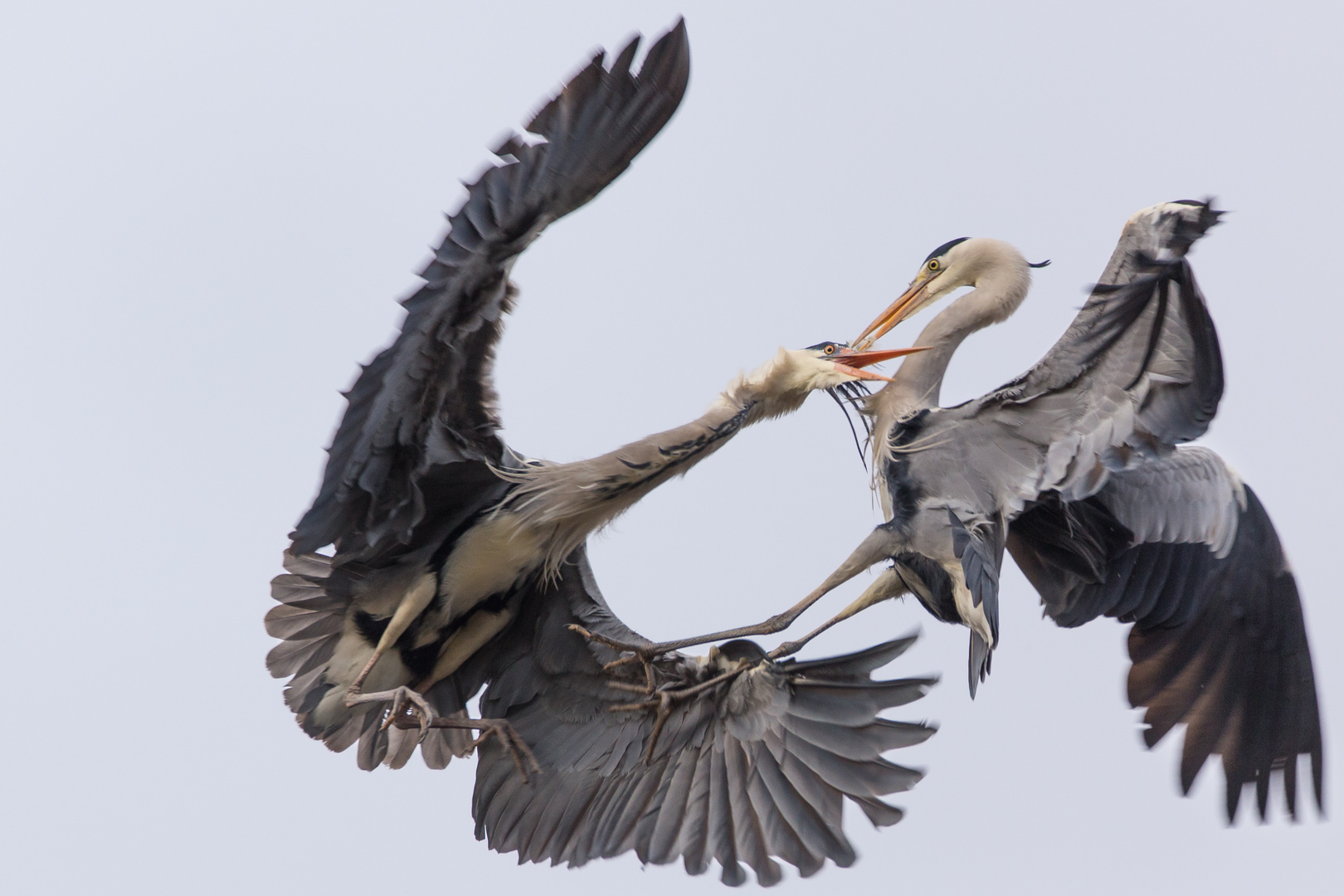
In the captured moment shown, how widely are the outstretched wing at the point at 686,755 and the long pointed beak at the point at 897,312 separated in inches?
57.8

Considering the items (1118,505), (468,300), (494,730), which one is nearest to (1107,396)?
(1118,505)

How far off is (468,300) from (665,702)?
59.3 inches

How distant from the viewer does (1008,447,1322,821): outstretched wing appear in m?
5.35

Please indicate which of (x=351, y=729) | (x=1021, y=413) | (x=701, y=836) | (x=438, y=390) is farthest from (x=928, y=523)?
(x=351, y=729)

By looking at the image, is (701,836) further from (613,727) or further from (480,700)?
(480,700)

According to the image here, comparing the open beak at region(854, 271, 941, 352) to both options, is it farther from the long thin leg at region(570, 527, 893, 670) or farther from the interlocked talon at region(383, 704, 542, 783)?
the interlocked talon at region(383, 704, 542, 783)

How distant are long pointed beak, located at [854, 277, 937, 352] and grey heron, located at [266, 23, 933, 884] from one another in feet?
2.56

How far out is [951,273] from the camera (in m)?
5.71

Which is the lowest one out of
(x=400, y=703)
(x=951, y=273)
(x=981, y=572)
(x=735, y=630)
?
(x=400, y=703)

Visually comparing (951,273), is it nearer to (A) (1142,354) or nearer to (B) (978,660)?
(A) (1142,354)

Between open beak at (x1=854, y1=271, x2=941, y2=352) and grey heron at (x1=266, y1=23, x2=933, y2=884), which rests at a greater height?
open beak at (x1=854, y1=271, x2=941, y2=352)

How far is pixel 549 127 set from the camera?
410 cm

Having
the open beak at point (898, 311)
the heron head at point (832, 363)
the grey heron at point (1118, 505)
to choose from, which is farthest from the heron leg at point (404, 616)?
the open beak at point (898, 311)

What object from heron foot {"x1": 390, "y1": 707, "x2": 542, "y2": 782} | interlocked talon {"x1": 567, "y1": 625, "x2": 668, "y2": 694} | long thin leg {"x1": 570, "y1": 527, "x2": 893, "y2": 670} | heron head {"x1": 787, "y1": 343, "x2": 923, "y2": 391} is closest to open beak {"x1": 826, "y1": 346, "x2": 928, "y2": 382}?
heron head {"x1": 787, "y1": 343, "x2": 923, "y2": 391}
